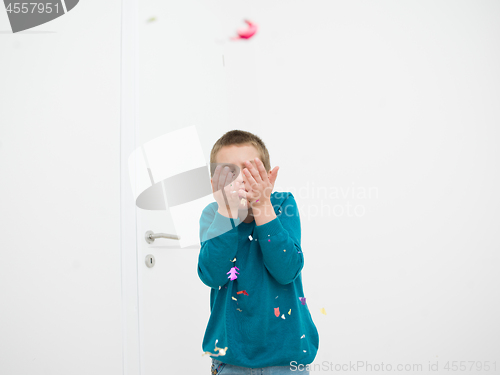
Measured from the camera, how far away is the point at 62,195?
3.18ft

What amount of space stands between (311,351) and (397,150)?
1098 millimetres

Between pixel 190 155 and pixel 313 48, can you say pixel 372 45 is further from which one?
pixel 190 155

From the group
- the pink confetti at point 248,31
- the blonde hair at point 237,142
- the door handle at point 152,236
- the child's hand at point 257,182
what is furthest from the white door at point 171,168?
the child's hand at point 257,182

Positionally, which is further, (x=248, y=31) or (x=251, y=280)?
(x=248, y=31)

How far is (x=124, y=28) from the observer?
1.12 m

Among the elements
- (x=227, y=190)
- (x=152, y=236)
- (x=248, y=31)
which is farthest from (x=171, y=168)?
(x=248, y=31)

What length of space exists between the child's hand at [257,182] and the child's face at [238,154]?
0.19 ft

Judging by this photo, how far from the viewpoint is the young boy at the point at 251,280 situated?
0.79 meters

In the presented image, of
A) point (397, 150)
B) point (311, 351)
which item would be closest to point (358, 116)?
point (397, 150)

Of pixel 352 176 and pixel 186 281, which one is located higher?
pixel 352 176

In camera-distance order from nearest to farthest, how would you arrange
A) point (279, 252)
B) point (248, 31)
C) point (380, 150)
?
A: point (279, 252) → point (380, 150) → point (248, 31)

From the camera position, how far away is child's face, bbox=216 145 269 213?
0.87m

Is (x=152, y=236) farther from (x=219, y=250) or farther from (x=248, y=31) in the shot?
(x=248, y=31)

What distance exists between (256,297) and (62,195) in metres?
0.55
